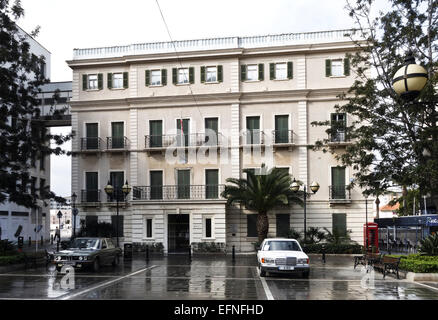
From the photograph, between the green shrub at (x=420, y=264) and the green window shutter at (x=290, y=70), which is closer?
the green shrub at (x=420, y=264)

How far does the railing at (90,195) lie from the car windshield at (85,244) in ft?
48.1

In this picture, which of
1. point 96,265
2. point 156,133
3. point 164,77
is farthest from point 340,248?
point 164,77

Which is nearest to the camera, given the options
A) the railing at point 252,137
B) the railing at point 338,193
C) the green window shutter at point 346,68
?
the railing at point 338,193

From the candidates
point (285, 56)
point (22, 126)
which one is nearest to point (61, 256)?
point (22, 126)

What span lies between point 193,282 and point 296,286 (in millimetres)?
3863

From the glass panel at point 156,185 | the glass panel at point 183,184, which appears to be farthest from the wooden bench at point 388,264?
the glass panel at point 156,185

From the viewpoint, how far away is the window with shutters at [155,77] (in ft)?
118

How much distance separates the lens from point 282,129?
111 ft

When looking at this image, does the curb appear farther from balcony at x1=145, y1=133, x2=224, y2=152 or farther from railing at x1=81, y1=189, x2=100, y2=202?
railing at x1=81, y1=189, x2=100, y2=202

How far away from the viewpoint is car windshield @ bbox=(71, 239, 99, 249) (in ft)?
68.8

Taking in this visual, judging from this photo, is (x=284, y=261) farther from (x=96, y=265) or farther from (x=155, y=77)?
(x=155, y=77)

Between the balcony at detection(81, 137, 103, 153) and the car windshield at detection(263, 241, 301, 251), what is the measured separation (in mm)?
21267

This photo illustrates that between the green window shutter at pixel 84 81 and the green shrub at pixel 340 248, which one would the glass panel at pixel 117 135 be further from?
the green shrub at pixel 340 248
